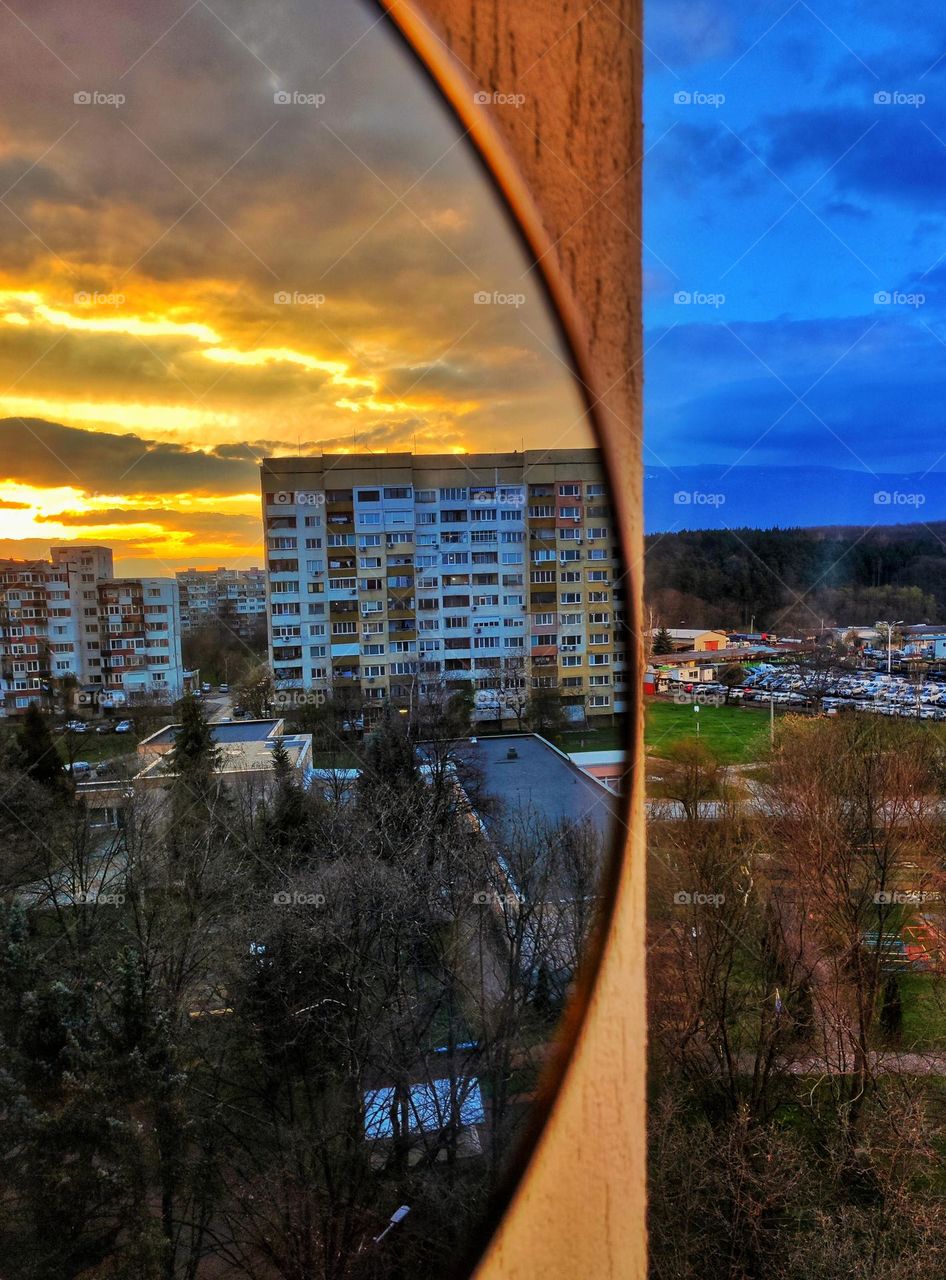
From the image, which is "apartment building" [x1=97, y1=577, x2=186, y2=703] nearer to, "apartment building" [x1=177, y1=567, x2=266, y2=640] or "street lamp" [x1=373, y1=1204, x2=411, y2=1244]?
"apartment building" [x1=177, y1=567, x2=266, y2=640]

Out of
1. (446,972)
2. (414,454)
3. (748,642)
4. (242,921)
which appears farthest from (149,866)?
(748,642)

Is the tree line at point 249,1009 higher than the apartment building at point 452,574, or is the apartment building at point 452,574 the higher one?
the apartment building at point 452,574

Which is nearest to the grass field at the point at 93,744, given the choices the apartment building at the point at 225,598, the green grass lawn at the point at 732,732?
the apartment building at the point at 225,598

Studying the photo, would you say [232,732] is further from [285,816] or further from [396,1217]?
[396,1217]

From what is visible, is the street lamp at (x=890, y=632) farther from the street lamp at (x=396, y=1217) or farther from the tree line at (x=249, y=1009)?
the street lamp at (x=396, y=1217)

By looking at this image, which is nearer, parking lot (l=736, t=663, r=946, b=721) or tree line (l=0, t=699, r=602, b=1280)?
tree line (l=0, t=699, r=602, b=1280)

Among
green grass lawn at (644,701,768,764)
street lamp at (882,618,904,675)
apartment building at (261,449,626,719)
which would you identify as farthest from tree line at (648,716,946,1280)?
apartment building at (261,449,626,719)

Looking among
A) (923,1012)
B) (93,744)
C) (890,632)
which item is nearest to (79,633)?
(93,744)
